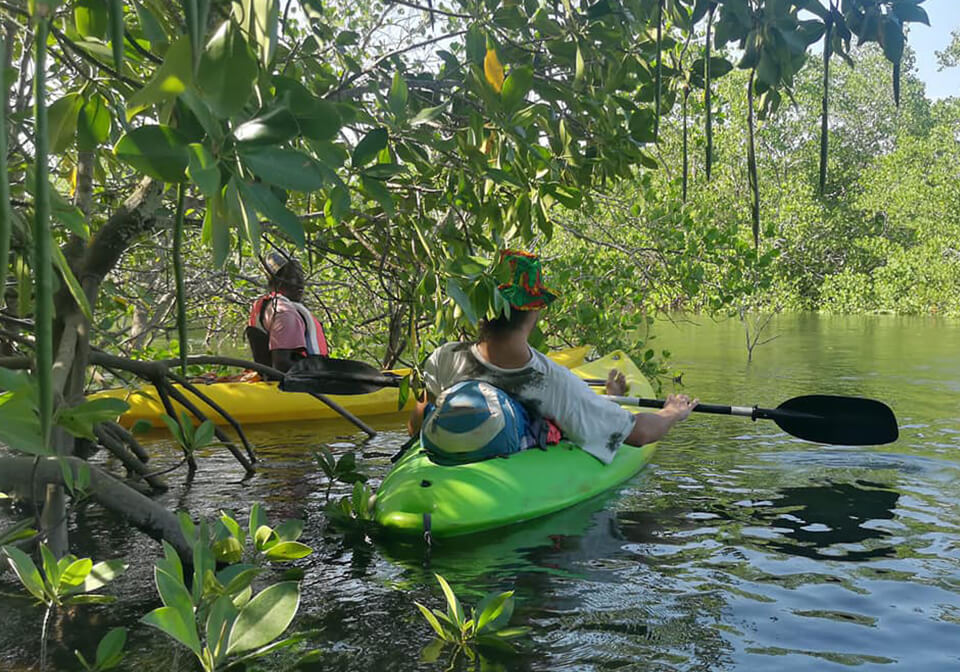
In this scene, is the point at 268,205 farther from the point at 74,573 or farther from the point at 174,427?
the point at 174,427

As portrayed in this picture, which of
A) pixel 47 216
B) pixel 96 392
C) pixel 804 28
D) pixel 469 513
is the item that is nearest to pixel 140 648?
pixel 469 513

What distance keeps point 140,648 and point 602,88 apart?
234 cm

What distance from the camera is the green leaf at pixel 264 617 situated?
2.09m

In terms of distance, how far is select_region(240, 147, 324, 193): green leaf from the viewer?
1.14m

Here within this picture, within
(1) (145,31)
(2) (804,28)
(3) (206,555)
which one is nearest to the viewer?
(1) (145,31)

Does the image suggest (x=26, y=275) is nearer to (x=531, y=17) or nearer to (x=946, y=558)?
(x=531, y=17)

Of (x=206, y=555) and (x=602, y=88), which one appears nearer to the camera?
(x=206, y=555)

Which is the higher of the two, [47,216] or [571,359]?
[47,216]

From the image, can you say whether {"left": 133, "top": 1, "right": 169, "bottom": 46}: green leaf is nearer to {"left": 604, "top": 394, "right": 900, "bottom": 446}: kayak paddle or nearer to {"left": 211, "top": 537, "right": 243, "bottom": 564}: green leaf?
{"left": 211, "top": 537, "right": 243, "bottom": 564}: green leaf

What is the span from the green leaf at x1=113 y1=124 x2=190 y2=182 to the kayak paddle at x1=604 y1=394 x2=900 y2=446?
4.48 metres

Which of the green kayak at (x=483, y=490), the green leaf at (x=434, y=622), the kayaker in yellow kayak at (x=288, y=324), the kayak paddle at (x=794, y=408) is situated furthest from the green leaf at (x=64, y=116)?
the kayaker in yellow kayak at (x=288, y=324)

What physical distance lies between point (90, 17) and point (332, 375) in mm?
3918

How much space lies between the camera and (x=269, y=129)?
3.85 feet

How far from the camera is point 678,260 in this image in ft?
27.5
